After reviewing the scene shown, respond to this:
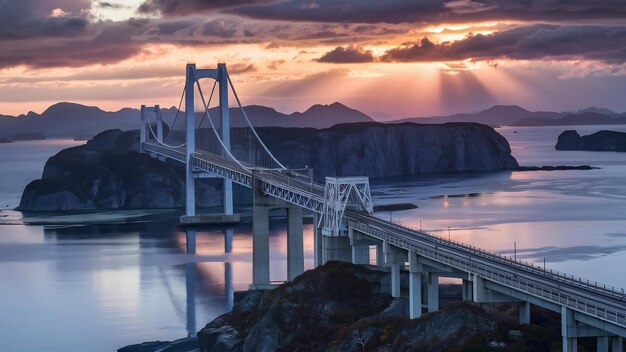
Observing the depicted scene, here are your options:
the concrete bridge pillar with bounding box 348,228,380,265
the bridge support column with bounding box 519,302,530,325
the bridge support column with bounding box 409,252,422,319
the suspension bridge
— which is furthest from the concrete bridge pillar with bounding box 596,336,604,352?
the concrete bridge pillar with bounding box 348,228,380,265

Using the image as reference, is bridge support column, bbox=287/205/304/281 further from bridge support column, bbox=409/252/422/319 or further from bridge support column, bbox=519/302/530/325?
bridge support column, bbox=519/302/530/325

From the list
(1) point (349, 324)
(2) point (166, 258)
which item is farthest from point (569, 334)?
(2) point (166, 258)

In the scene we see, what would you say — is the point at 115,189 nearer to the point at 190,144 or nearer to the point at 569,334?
the point at 190,144

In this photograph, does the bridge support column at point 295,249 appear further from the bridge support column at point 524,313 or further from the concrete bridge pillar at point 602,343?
the concrete bridge pillar at point 602,343

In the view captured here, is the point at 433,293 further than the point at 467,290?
Yes

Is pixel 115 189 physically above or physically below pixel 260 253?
above

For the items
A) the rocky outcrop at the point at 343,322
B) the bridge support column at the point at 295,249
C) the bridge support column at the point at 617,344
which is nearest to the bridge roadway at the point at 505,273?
the bridge support column at the point at 617,344

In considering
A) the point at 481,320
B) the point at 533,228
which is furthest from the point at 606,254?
the point at 481,320
